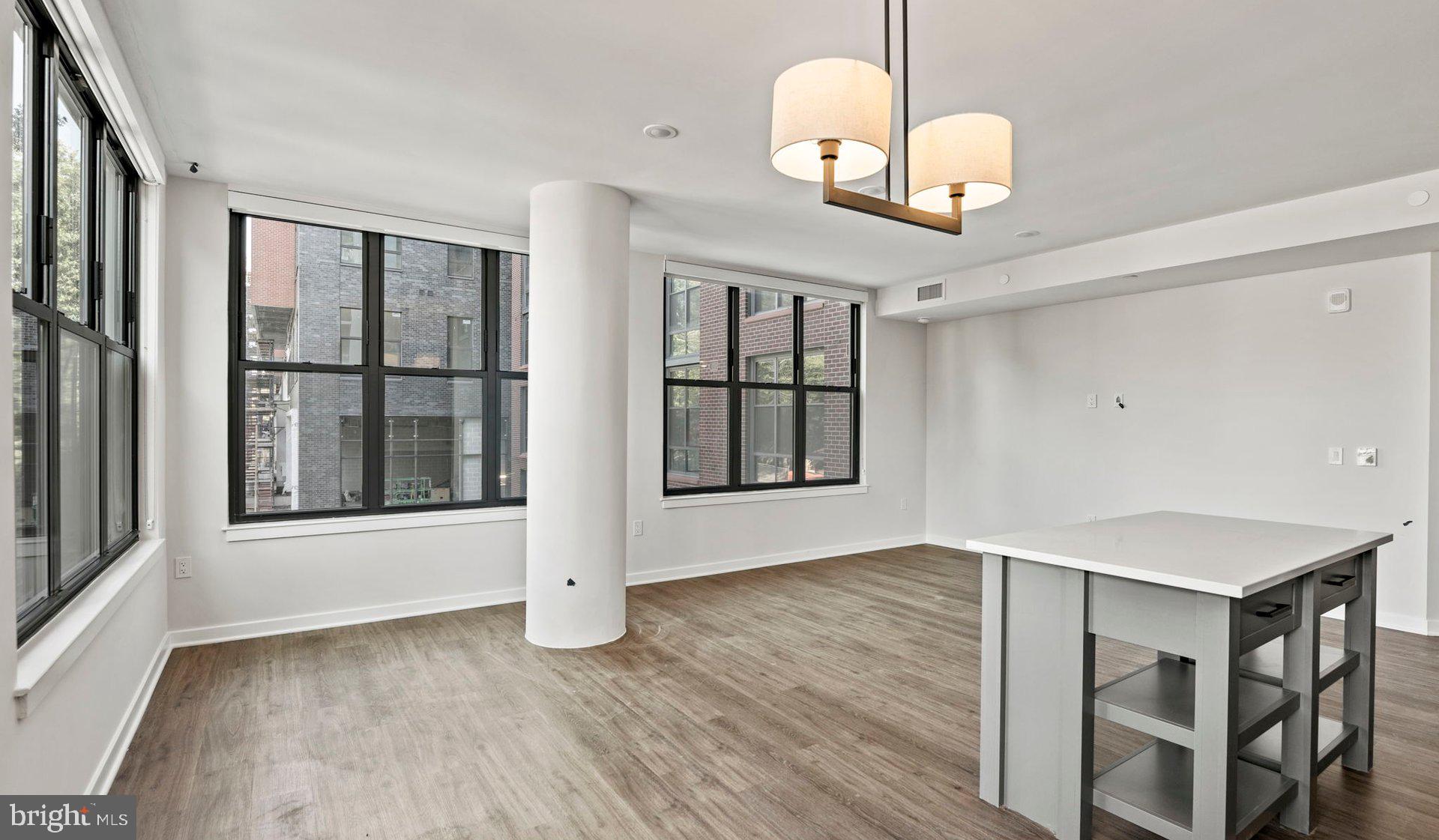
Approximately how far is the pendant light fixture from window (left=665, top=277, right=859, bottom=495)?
3.53 meters

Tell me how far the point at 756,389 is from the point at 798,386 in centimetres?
46

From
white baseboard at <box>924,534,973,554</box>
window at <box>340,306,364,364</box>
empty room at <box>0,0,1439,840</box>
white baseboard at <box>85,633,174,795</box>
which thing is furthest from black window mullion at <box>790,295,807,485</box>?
white baseboard at <box>85,633,174,795</box>

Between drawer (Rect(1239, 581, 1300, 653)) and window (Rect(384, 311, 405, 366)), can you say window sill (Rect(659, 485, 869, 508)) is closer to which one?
window (Rect(384, 311, 405, 366))

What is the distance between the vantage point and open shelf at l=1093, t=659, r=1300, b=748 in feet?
6.37

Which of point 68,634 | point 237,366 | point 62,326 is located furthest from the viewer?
point 237,366

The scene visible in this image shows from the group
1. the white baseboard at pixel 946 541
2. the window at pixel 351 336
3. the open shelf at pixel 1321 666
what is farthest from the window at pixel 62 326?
the white baseboard at pixel 946 541

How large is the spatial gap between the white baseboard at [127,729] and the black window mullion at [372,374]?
1.26m

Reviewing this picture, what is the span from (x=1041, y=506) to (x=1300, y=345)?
2228 mm

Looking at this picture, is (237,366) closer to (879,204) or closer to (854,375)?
(879,204)

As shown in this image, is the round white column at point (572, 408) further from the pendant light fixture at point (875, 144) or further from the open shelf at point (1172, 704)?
the open shelf at point (1172, 704)

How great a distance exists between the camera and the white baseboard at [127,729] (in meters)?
2.28

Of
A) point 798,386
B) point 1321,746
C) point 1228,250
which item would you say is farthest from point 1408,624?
point 798,386

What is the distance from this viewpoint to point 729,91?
8.96 feet

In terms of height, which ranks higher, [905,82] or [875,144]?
[905,82]
